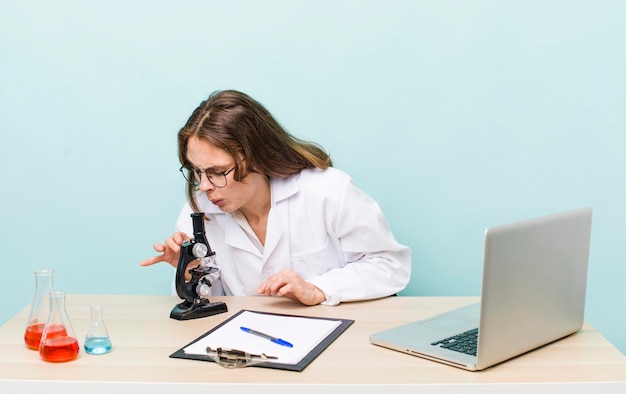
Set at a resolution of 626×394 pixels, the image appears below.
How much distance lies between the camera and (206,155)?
2.03 metres

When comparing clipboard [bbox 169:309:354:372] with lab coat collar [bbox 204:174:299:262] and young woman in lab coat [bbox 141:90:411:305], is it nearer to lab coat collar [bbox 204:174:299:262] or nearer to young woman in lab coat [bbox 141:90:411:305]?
young woman in lab coat [bbox 141:90:411:305]

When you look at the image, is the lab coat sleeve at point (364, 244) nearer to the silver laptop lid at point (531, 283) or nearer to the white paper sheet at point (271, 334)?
the white paper sheet at point (271, 334)

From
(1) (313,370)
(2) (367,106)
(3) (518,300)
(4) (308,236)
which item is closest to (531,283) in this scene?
(3) (518,300)

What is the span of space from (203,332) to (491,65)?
148 cm

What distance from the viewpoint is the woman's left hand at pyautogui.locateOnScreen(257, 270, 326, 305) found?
1.86 m

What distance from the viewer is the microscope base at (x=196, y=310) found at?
5.90 ft

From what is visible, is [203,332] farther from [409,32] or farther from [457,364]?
[409,32]

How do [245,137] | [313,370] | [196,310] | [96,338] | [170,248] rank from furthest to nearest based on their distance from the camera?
[245,137] → [170,248] → [196,310] → [96,338] → [313,370]

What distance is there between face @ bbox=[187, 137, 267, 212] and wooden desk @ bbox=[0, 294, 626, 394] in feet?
1.45

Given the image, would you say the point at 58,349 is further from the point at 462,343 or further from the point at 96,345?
the point at 462,343

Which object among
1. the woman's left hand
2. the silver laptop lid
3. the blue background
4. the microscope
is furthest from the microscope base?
the blue background

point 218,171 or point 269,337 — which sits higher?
point 218,171

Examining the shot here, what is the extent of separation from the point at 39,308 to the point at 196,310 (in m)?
0.38

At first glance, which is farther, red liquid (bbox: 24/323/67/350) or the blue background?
the blue background
